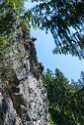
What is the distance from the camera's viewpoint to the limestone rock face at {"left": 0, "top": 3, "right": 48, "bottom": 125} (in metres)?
13.4

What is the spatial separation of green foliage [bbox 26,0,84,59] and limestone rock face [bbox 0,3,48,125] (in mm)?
5073

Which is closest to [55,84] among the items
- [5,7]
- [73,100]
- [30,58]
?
[30,58]

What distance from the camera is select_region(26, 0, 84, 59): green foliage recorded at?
788 cm

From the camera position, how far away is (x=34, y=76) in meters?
18.2

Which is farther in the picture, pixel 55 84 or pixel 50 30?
pixel 55 84

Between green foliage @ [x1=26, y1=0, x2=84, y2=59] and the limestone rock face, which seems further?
the limestone rock face

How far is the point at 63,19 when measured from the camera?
26.3ft

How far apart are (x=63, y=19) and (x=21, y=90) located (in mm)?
9377

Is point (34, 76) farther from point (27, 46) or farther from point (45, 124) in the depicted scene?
point (45, 124)

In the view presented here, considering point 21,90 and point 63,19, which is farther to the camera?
point 21,90

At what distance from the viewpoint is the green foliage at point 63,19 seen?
310 inches

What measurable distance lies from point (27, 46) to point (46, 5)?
10.9 m

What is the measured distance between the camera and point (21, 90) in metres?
16.9

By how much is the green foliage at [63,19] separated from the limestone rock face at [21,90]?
16.6ft
